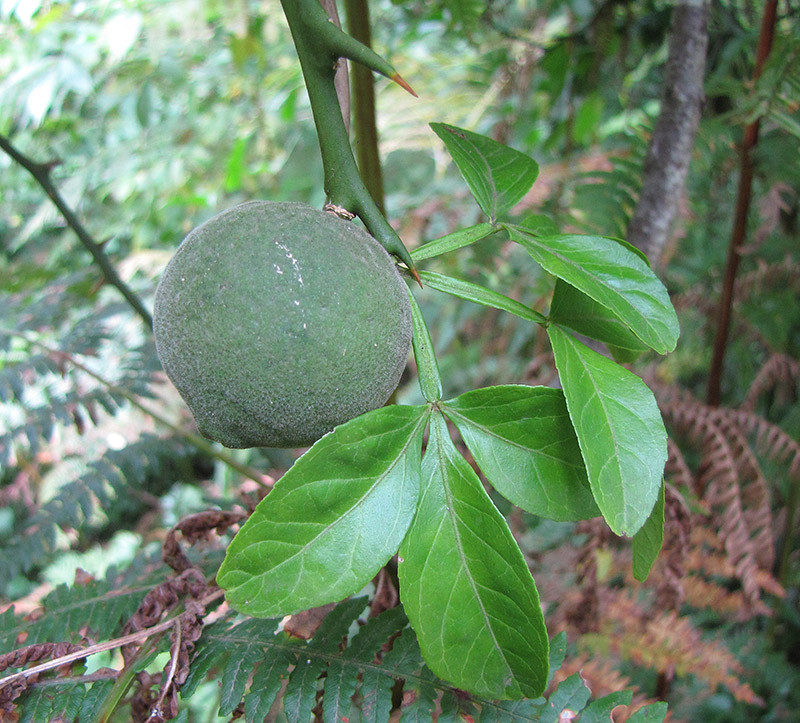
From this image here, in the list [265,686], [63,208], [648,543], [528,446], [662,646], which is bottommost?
[662,646]

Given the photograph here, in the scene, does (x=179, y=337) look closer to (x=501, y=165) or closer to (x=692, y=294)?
(x=501, y=165)

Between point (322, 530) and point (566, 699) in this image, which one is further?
point (566, 699)

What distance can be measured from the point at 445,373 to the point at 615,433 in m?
2.92

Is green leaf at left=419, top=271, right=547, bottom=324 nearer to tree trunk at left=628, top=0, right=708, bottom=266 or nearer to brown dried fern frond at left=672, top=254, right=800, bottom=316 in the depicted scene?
tree trunk at left=628, top=0, right=708, bottom=266

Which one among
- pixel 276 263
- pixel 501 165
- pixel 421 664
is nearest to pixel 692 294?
pixel 501 165

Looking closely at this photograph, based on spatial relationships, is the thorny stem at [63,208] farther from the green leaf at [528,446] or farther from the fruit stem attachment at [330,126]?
the green leaf at [528,446]

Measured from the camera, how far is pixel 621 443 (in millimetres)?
552

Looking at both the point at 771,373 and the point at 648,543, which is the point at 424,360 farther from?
the point at 771,373

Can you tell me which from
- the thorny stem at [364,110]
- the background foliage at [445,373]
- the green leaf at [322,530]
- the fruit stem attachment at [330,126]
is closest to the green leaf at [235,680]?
the background foliage at [445,373]

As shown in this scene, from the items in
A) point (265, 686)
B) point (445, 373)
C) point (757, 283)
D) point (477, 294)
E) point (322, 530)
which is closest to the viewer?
point (322, 530)

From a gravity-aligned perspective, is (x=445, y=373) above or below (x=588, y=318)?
below

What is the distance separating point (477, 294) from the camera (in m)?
0.66

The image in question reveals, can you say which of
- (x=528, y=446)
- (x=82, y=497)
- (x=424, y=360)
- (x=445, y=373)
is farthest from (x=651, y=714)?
(x=445, y=373)

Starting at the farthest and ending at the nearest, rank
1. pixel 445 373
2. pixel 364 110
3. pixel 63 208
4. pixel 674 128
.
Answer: pixel 445 373
pixel 63 208
pixel 674 128
pixel 364 110
